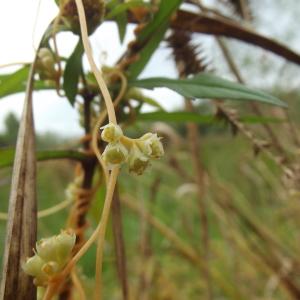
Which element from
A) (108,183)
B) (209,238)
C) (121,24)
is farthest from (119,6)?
(209,238)

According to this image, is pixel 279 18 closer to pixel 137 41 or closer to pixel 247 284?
pixel 247 284

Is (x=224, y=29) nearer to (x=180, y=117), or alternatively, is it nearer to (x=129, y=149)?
(x=180, y=117)

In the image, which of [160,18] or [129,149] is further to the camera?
[160,18]

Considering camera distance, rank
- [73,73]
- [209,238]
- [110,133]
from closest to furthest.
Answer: [110,133]
[73,73]
[209,238]

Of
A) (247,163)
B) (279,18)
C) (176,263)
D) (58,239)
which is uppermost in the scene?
(279,18)

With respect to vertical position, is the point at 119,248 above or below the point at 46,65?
below

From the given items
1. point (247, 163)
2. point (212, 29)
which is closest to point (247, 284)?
point (247, 163)

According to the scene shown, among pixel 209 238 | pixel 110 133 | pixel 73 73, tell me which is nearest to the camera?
pixel 110 133
